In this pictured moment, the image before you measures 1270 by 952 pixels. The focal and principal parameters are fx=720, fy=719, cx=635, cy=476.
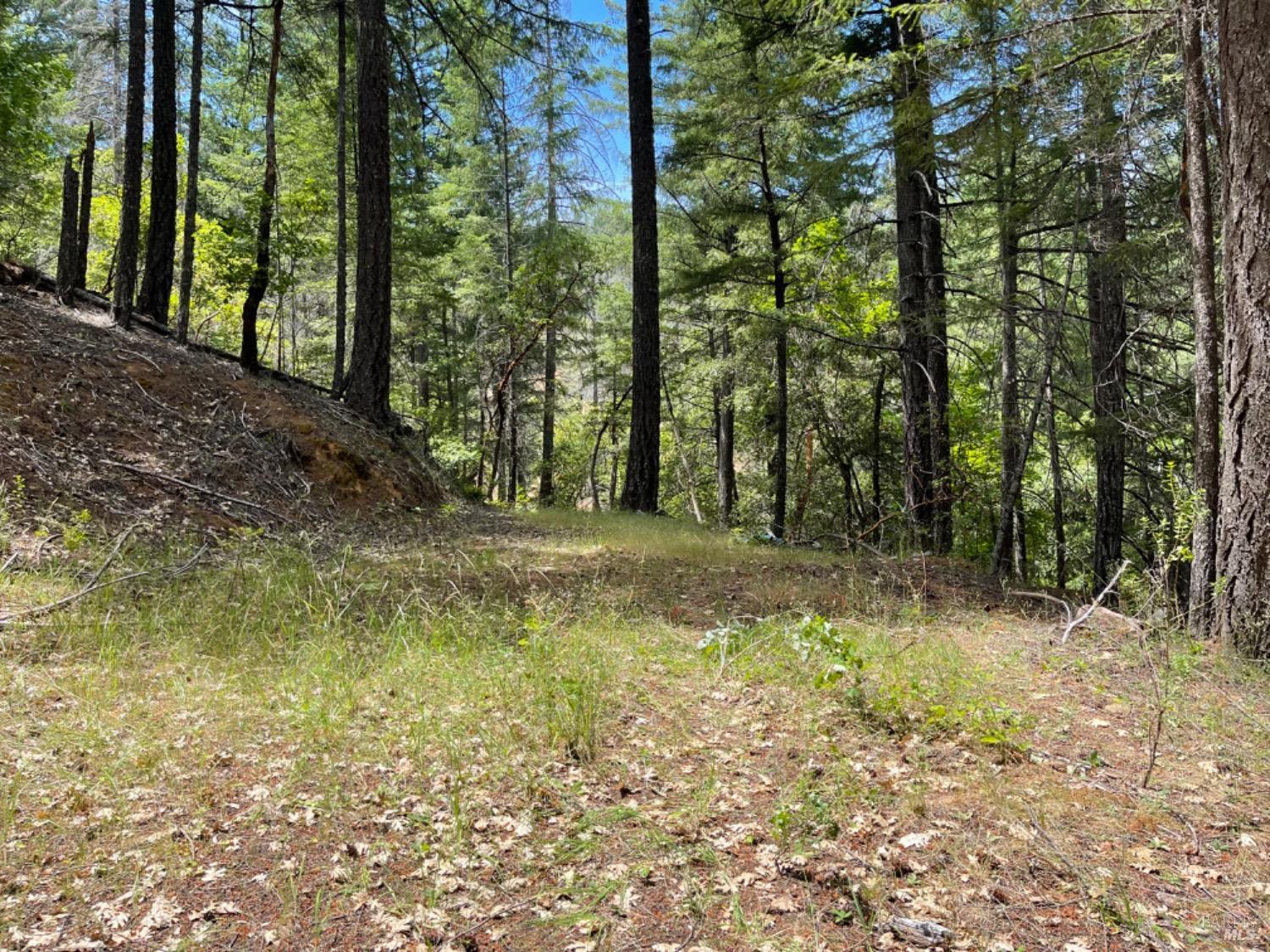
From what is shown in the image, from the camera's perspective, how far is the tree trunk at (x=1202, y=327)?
423 centimetres

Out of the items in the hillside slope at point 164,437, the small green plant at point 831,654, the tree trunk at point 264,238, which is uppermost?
the tree trunk at point 264,238

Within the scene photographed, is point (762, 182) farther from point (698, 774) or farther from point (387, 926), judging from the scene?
point (387, 926)

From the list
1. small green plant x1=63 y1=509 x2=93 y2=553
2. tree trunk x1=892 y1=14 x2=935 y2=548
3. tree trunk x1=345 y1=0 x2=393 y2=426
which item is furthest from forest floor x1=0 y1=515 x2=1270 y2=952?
tree trunk x1=345 y1=0 x2=393 y2=426

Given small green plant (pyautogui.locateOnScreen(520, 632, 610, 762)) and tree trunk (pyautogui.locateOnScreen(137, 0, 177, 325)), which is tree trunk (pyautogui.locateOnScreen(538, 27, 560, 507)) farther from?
small green plant (pyautogui.locateOnScreen(520, 632, 610, 762))

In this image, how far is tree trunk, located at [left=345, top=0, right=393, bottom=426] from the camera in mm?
9352

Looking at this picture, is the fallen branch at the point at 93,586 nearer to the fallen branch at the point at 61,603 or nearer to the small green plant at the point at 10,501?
the fallen branch at the point at 61,603

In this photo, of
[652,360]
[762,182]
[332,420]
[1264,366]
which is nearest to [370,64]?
[332,420]

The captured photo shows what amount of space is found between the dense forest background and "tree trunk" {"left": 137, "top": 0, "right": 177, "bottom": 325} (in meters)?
0.05

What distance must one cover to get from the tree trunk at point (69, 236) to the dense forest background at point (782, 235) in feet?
0.37

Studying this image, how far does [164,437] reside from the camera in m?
6.75

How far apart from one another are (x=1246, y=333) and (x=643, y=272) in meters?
8.16

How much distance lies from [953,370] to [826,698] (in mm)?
15484

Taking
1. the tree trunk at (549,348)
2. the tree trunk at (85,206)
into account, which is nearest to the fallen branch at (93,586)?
the tree trunk at (85,206)

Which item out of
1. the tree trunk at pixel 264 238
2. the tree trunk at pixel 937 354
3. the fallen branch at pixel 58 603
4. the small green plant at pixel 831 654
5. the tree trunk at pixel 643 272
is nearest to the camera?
the small green plant at pixel 831 654
